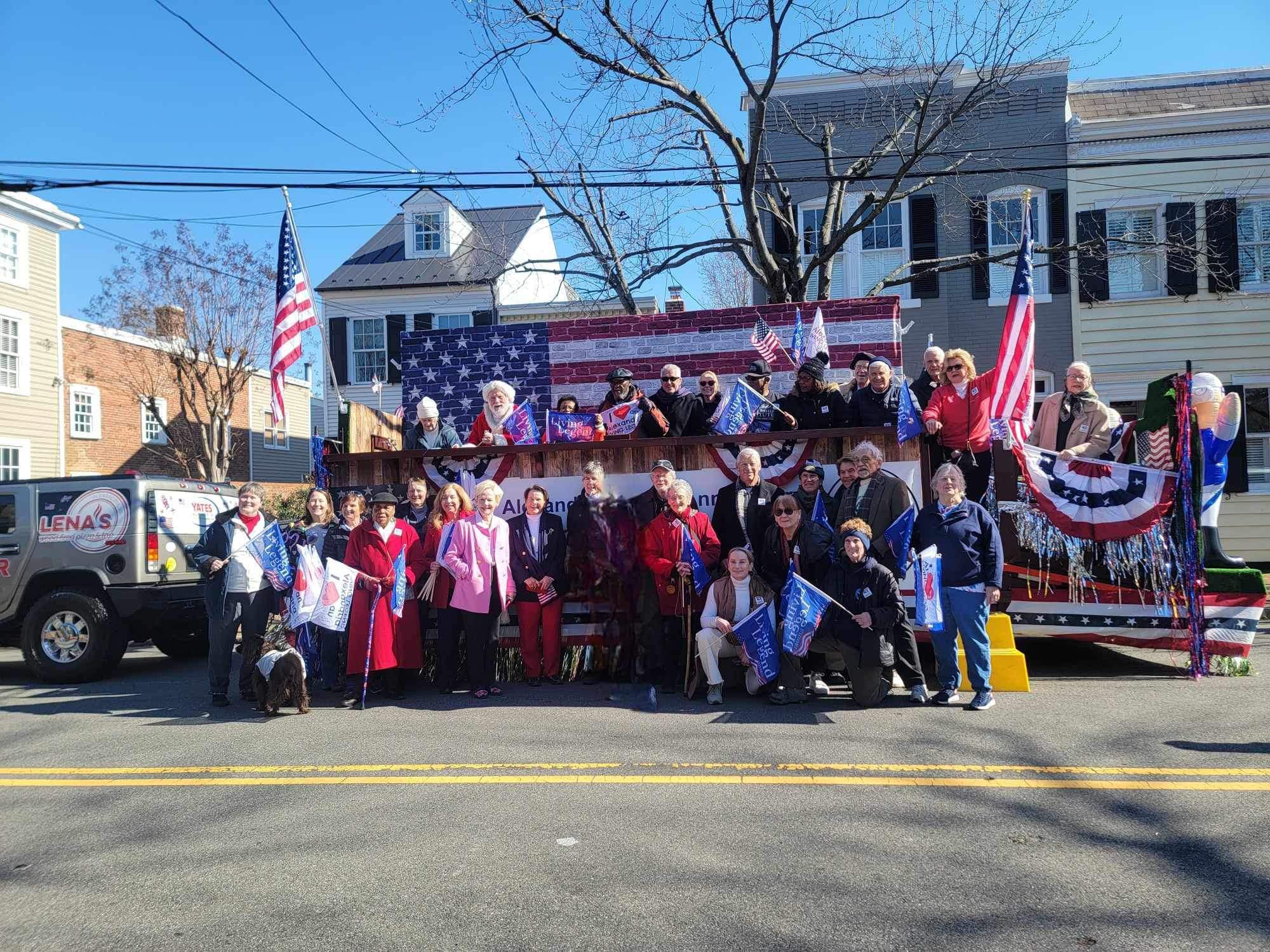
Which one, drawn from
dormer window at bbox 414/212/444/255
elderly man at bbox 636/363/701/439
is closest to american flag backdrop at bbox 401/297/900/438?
elderly man at bbox 636/363/701/439

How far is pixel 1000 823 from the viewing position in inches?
180

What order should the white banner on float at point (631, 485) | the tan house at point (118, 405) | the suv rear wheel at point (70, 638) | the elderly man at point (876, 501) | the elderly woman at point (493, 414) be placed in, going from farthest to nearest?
the tan house at point (118, 405)
the elderly woman at point (493, 414)
the suv rear wheel at point (70, 638)
the white banner on float at point (631, 485)
the elderly man at point (876, 501)

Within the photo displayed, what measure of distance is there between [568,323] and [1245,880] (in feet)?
30.5

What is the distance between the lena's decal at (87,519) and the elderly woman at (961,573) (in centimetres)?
778

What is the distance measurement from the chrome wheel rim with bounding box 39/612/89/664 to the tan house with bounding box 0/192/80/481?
51.9 feet

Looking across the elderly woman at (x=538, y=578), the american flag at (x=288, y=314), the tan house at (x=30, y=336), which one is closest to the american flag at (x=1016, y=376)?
the elderly woman at (x=538, y=578)

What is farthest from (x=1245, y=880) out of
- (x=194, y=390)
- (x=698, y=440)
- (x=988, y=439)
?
(x=194, y=390)

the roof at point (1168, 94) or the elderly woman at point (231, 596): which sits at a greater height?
the roof at point (1168, 94)

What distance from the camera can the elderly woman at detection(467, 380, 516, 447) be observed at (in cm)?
988

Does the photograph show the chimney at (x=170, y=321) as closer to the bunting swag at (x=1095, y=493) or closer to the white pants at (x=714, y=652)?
the white pants at (x=714, y=652)

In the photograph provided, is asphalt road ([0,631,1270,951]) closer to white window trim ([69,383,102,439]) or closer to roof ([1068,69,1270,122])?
roof ([1068,69,1270,122])

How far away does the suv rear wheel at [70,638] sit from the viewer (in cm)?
934

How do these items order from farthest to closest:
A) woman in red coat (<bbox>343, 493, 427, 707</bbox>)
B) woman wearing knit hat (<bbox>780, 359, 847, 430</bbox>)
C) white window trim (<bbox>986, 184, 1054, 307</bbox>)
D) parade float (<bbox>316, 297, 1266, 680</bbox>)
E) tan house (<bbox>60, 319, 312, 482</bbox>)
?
tan house (<bbox>60, 319, 312, 482</bbox>) → white window trim (<bbox>986, 184, 1054, 307</bbox>) → woman wearing knit hat (<bbox>780, 359, 847, 430</bbox>) → woman in red coat (<bbox>343, 493, 427, 707</bbox>) → parade float (<bbox>316, 297, 1266, 680</bbox>)

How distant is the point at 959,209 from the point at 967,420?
1006 cm
